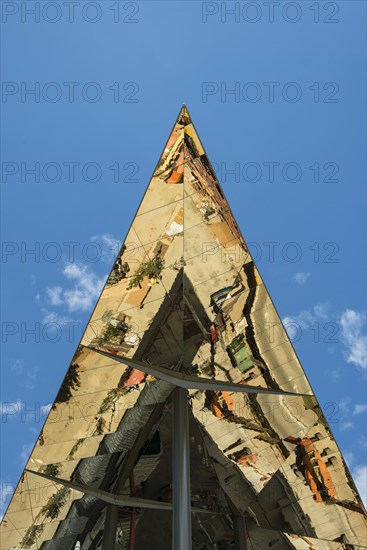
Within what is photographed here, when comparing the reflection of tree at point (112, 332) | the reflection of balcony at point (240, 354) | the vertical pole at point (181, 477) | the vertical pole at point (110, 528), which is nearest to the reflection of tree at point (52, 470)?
the vertical pole at point (110, 528)

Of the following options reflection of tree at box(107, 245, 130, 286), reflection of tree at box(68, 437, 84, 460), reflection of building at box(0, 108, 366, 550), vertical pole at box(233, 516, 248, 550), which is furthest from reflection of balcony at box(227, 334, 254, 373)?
vertical pole at box(233, 516, 248, 550)

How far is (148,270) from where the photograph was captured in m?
13.8

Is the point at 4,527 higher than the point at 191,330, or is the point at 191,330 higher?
the point at 191,330

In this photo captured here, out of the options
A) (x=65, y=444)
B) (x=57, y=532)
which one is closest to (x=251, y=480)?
(x=65, y=444)

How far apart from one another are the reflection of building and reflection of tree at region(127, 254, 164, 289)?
34mm

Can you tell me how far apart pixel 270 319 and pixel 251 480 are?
23.9 ft

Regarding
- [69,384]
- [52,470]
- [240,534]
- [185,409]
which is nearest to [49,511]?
[52,470]

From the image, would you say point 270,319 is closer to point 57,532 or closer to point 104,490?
point 104,490

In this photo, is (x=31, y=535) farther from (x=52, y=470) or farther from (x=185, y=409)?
(x=185, y=409)

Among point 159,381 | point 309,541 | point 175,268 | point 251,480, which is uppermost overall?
point 175,268

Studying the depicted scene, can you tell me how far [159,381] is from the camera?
52.5 feet

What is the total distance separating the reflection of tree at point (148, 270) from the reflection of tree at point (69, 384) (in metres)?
3.23

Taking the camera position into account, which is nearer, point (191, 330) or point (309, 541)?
point (191, 330)

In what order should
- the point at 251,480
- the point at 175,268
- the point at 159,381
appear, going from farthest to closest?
the point at 251,480, the point at 159,381, the point at 175,268
